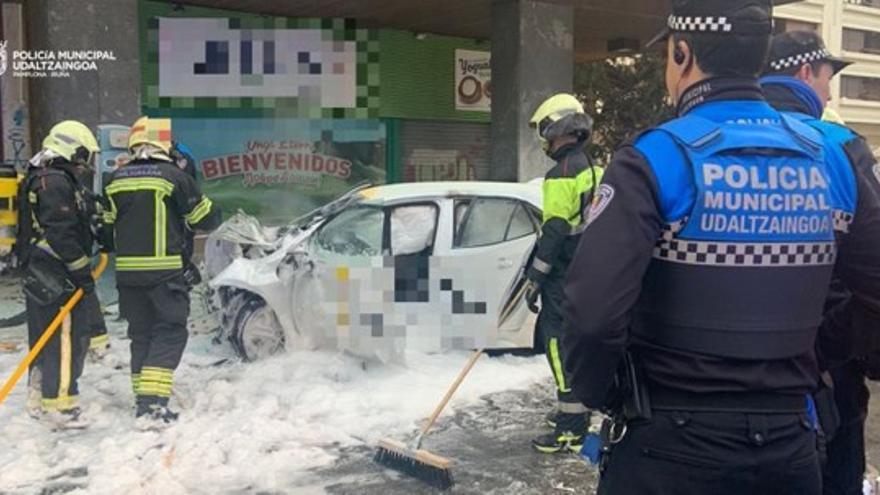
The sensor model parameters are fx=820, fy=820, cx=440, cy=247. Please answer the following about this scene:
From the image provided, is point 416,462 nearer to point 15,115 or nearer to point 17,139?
point 17,139

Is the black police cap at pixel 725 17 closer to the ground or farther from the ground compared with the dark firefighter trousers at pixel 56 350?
farther from the ground

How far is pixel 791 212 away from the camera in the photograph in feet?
6.21

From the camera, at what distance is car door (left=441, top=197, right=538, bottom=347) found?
19.6 feet

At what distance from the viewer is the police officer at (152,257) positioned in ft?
17.5

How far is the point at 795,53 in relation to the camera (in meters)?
2.87

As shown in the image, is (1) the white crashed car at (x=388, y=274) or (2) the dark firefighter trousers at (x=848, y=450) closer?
(2) the dark firefighter trousers at (x=848, y=450)

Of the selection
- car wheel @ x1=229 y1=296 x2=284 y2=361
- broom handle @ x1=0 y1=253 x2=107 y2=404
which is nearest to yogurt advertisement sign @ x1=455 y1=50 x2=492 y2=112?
car wheel @ x1=229 y1=296 x2=284 y2=361

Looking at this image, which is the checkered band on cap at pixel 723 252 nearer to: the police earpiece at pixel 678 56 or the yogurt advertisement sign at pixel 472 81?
the police earpiece at pixel 678 56

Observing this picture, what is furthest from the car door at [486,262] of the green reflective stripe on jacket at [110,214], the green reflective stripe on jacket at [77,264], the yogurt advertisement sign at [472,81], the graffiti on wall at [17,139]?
the yogurt advertisement sign at [472,81]

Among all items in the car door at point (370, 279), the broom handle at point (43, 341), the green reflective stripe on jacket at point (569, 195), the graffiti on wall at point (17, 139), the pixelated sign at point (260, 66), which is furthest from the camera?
the pixelated sign at point (260, 66)

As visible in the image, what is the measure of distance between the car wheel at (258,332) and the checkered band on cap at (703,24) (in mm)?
5265

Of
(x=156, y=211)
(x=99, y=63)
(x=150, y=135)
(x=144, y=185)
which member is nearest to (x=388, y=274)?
(x=156, y=211)

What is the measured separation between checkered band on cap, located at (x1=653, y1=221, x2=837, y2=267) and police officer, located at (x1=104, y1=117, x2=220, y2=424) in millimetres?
4171

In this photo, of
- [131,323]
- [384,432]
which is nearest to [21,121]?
[131,323]
